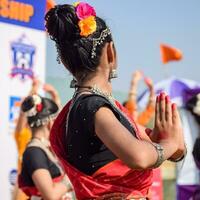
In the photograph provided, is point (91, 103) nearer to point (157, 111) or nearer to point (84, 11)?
point (157, 111)

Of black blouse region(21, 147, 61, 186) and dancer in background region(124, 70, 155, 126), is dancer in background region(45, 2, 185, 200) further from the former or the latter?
dancer in background region(124, 70, 155, 126)

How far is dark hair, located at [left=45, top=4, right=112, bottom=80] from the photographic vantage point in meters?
1.63

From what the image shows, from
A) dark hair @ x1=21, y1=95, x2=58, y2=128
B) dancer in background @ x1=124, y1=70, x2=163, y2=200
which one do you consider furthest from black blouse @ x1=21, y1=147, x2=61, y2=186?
dancer in background @ x1=124, y1=70, x2=163, y2=200

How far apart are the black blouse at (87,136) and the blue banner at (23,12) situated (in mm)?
2854

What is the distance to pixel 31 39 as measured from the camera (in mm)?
4543

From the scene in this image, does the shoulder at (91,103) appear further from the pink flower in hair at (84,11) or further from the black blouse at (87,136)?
the pink flower in hair at (84,11)

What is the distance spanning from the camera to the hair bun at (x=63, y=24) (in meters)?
1.66

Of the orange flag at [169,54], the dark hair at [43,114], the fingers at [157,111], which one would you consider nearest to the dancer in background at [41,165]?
the dark hair at [43,114]

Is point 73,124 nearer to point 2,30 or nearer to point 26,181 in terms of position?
point 26,181

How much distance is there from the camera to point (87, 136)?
61.7 inches

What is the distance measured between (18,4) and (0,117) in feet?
3.10

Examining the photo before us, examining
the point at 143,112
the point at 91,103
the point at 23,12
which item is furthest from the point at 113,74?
the point at 143,112

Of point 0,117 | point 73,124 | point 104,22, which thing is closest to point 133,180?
point 73,124

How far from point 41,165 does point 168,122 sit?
1.66 metres
